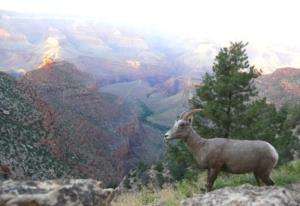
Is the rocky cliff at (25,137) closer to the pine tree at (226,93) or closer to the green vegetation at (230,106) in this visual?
the green vegetation at (230,106)

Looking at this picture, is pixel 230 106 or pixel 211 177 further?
pixel 230 106

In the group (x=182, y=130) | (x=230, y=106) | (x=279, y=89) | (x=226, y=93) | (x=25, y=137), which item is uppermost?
(x=182, y=130)

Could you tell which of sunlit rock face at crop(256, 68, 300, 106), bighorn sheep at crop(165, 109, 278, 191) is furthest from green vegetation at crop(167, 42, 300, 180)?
sunlit rock face at crop(256, 68, 300, 106)

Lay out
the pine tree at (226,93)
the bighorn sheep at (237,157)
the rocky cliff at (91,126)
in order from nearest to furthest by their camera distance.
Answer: the bighorn sheep at (237,157), the pine tree at (226,93), the rocky cliff at (91,126)

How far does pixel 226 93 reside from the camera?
26.2 meters

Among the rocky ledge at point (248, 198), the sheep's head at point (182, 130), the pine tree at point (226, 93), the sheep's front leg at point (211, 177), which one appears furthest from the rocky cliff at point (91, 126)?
the rocky ledge at point (248, 198)

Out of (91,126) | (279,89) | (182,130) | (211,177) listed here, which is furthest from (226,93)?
(279,89)

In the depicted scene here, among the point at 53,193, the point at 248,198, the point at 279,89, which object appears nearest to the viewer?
the point at 53,193

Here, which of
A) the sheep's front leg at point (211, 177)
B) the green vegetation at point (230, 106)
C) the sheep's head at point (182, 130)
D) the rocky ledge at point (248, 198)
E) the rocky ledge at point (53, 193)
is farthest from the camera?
the green vegetation at point (230, 106)

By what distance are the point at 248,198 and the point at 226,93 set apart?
20.3 m

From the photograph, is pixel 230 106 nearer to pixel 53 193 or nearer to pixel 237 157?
pixel 237 157

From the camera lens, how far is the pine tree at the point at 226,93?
25.6m

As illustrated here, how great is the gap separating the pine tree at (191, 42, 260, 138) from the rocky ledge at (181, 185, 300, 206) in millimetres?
18350

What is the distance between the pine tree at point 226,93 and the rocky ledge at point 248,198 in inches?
722
